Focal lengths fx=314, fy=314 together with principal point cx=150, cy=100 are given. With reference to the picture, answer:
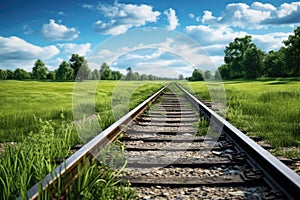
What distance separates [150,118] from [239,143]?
263 centimetres

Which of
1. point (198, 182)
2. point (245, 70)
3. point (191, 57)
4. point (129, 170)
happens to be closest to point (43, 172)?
point (129, 170)

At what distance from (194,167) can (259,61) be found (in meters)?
75.3

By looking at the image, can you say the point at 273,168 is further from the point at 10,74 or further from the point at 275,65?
the point at 10,74

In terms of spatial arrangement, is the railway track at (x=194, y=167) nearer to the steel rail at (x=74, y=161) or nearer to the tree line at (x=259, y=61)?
the steel rail at (x=74, y=161)

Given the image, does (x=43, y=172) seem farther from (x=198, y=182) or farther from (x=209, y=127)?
(x=209, y=127)

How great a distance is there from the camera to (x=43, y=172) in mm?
2379

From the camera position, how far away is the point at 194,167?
288cm

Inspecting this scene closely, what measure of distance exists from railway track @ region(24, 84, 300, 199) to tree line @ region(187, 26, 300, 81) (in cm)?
4714

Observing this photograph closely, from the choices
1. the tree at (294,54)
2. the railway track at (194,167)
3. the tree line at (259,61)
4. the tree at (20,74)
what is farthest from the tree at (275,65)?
the tree at (20,74)

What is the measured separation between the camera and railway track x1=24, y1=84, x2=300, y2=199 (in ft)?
7.36

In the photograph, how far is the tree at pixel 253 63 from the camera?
72625 mm

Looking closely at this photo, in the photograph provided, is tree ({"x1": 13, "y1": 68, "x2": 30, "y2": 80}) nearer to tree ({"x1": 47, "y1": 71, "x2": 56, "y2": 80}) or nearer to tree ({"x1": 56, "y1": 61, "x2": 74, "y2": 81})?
tree ({"x1": 47, "y1": 71, "x2": 56, "y2": 80})

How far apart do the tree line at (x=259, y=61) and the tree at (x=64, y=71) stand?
1646 inches

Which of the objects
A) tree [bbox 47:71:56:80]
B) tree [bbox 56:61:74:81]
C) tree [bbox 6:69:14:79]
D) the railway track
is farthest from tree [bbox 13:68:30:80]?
the railway track
